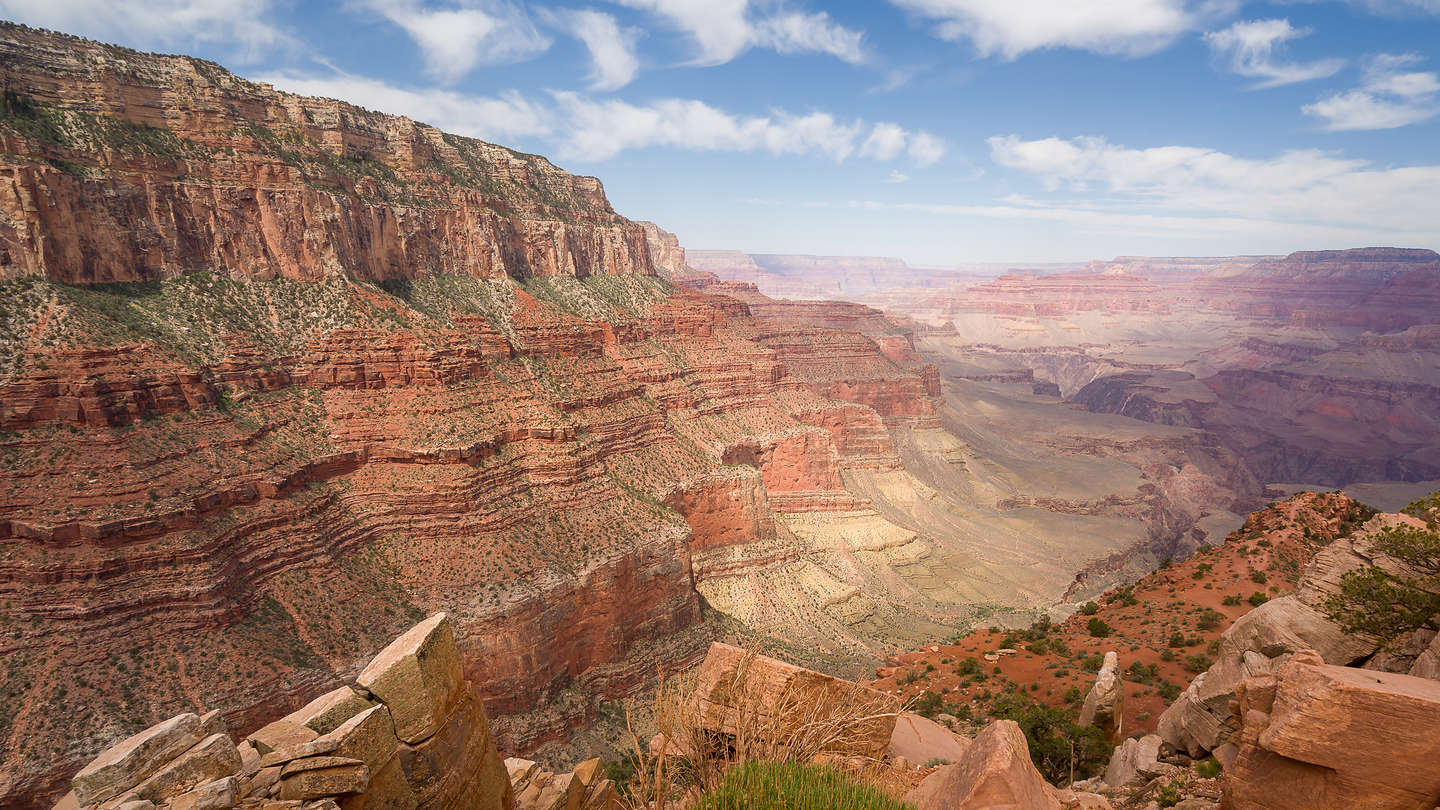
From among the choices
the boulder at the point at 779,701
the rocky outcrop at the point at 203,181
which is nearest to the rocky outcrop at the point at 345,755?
the boulder at the point at 779,701

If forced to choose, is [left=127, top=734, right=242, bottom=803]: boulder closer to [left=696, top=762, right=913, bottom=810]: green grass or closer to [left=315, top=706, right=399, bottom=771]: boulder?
[left=315, top=706, right=399, bottom=771]: boulder

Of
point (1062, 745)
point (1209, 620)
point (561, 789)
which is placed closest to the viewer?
point (561, 789)

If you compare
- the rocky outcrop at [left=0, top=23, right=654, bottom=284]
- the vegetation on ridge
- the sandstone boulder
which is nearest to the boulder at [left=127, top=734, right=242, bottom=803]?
the sandstone boulder

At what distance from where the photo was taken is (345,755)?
711 cm

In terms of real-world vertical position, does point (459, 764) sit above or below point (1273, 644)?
above

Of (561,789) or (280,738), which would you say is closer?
(280,738)

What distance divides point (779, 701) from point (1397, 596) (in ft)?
43.2

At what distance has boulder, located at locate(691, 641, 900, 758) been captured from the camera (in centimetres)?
842

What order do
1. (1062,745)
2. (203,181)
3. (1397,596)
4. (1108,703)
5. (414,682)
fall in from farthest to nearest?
1. (203,181)
2. (1062,745)
3. (1108,703)
4. (1397,596)
5. (414,682)

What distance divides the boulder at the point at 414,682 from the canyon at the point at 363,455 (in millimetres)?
Answer: 1314

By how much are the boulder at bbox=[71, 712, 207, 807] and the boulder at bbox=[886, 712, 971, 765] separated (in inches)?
438

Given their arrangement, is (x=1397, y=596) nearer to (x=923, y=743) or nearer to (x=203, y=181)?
(x=923, y=743)

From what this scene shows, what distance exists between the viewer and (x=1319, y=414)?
451 feet

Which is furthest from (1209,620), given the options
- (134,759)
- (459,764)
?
(134,759)
